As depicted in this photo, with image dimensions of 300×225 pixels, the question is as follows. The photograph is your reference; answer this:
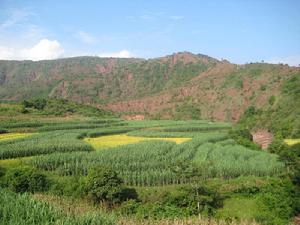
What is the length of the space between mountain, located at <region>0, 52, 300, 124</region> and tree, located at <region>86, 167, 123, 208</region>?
7336cm

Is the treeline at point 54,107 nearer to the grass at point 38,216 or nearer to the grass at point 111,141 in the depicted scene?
the grass at point 111,141

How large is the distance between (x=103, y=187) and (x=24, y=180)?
22.9ft

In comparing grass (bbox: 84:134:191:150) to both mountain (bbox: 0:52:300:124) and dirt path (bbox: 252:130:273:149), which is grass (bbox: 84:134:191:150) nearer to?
dirt path (bbox: 252:130:273:149)

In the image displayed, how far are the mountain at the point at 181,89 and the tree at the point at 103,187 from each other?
241ft

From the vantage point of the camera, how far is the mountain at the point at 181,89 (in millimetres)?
120938

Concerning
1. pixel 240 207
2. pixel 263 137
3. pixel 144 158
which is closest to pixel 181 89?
pixel 263 137

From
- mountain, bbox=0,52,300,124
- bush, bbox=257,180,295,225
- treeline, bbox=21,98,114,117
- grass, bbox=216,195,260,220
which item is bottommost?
grass, bbox=216,195,260,220

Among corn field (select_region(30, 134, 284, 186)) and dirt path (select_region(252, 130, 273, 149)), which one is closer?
corn field (select_region(30, 134, 284, 186))

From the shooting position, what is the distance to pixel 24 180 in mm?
34188

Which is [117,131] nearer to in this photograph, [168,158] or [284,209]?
[168,158]

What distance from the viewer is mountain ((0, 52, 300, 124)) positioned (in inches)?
4761

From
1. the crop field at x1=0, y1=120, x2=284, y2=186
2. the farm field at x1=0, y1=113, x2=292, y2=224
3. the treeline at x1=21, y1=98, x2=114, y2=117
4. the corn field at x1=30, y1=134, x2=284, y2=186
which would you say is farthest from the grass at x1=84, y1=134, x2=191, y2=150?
the treeline at x1=21, y1=98, x2=114, y2=117

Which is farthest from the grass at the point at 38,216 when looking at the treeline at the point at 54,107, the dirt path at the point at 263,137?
the treeline at the point at 54,107

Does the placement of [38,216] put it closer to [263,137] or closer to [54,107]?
[263,137]
